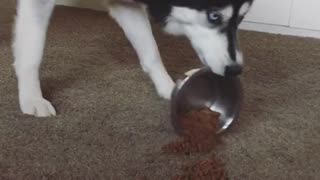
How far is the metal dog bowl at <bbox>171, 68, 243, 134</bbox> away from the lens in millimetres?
1156

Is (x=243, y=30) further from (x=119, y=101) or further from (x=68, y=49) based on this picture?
(x=119, y=101)

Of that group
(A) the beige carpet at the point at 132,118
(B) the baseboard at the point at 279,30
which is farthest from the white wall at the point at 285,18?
(A) the beige carpet at the point at 132,118

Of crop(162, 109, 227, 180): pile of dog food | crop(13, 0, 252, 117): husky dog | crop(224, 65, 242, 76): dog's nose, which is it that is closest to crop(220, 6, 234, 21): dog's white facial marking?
crop(13, 0, 252, 117): husky dog

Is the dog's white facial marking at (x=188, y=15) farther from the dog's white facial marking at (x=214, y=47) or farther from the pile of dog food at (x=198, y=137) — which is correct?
the pile of dog food at (x=198, y=137)

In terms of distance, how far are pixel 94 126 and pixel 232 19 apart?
0.40 m

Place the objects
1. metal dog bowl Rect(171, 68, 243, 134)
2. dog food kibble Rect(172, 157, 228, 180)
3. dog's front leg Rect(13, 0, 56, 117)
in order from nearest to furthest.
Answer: dog food kibble Rect(172, 157, 228, 180)
metal dog bowl Rect(171, 68, 243, 134)
dog's front leg Rect(13, 0, 56, 117)

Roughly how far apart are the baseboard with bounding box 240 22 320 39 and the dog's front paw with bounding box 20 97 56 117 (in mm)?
1040

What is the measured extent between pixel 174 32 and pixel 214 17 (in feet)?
0.59

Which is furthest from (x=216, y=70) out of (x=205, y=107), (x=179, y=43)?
(x=179, y=43)

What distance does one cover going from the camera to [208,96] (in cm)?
123

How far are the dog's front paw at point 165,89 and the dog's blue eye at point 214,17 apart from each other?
0.27m

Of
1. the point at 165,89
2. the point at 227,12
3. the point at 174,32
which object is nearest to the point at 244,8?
the point at 227,12

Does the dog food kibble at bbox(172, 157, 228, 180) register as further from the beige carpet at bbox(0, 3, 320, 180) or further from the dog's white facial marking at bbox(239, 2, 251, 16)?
the dog's white facial marking at bbox(239, 2, 251, 16)

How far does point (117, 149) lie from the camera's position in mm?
1128
